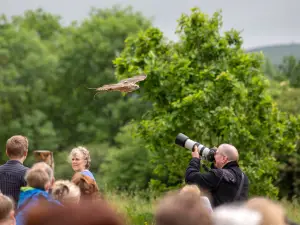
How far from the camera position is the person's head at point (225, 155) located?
251 inches

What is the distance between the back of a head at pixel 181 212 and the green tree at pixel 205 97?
8921 mm

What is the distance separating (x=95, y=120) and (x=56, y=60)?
579 cm

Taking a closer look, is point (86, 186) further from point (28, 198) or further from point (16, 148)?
point (16, 148)

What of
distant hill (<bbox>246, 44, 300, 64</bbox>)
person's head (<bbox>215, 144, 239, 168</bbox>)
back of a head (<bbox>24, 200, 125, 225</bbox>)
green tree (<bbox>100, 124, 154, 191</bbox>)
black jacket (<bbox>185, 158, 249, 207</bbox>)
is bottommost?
green tree (<bbox>100, 124, 154, 191</bbox>)

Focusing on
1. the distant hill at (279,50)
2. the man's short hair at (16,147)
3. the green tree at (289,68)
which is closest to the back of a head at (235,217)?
the man's short hair at (16,147)

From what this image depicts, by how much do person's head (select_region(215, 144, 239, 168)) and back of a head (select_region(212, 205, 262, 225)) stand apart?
3.20 m

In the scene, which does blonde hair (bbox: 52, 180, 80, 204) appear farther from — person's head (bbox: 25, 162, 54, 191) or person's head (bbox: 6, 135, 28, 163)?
person's head (bbox: 6, 135, 28, 163)

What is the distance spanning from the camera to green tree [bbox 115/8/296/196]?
481 inches

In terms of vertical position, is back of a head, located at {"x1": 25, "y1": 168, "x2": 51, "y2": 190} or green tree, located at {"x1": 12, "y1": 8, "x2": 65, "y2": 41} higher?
green tree, located at {"x1": 12, "y1": 8, "x2": 65, "y2": 41}

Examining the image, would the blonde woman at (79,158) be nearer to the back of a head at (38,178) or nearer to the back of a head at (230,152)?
the back of a head at (38,178)

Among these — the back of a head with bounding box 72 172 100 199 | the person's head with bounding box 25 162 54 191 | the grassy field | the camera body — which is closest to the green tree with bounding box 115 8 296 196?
the grassy field

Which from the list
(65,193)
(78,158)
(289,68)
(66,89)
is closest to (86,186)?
(65,193)

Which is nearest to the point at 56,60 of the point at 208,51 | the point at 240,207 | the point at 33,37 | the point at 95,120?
the point at 33,37

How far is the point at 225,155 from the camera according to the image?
21.0 ft
